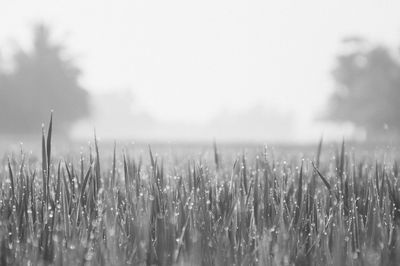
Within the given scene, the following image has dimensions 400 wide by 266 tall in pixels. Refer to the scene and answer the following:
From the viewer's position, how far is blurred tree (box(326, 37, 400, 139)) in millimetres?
51500

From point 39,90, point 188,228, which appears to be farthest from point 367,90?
point 188,228

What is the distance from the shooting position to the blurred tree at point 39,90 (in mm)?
45375

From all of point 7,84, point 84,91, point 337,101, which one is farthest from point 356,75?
point 7,84

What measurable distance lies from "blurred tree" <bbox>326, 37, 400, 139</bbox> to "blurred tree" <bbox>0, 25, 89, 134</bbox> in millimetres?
23861

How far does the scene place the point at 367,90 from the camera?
53.9 metres

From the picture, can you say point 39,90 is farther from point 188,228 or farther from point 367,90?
point 188,228

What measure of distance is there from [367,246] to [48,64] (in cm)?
4818

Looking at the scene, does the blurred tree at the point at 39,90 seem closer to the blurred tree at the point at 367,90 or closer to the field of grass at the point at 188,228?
the blurred tree at the point at 367,90

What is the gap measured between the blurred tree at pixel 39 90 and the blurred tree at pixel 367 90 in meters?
23.9

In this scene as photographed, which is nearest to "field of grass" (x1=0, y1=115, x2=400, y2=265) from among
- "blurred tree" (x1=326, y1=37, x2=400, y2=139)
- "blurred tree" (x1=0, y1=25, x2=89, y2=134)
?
"blurred tree" (x1=0, y1=25, x2=89, y2=134)

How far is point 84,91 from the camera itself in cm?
5103

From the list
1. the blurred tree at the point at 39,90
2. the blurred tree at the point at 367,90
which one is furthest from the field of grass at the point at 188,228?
the blurred tree at the point at 367,90

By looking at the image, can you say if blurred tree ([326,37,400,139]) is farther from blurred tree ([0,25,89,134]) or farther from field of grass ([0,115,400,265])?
field of grass ([0,115,400,265])

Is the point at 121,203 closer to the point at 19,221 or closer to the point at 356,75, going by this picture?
the point at 19,221
